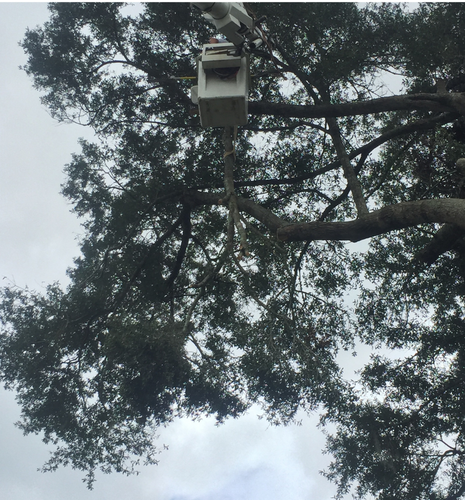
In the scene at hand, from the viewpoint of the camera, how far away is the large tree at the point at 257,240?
7.30 m

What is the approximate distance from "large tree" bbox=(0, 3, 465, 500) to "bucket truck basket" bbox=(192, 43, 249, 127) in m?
2.02

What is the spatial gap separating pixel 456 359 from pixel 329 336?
222cm

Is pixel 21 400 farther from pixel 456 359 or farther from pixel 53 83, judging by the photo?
pixel 456 359

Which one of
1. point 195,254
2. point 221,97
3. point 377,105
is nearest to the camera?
point 221,97

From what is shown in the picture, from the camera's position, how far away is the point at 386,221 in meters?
4.63

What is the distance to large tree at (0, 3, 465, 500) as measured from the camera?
24.0 feet

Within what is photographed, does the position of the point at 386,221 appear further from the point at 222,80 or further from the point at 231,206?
the point at 222,80

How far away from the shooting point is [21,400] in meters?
8.41

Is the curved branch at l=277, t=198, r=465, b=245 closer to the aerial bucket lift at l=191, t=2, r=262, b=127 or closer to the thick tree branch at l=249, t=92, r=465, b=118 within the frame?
the aerial bucket lift at l=191, t=2, r=262, b=127

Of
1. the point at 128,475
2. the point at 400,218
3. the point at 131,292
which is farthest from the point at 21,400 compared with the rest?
the point at 400,218

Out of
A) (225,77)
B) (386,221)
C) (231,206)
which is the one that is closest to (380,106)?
(386,221)

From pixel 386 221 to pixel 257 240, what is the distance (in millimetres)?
2625

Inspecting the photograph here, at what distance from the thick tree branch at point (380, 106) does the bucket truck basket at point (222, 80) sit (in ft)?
5.12

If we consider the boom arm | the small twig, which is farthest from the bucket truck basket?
the small twig
